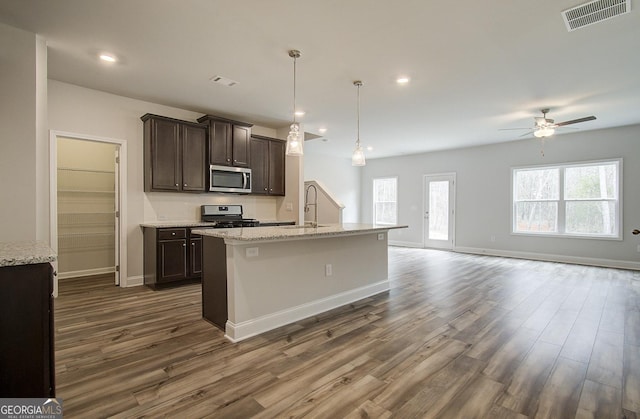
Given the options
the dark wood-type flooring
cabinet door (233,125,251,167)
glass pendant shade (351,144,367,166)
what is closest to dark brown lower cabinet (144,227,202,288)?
the dark wood-type flooring

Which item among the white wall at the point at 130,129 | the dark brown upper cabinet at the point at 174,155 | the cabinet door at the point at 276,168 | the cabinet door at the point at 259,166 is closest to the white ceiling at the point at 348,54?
the white wall at the point at 130,129

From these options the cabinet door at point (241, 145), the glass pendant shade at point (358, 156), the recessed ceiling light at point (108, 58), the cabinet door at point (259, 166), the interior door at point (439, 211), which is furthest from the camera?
the interior door at point (439, 211)

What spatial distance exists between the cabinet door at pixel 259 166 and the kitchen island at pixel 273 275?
2436 millimetres

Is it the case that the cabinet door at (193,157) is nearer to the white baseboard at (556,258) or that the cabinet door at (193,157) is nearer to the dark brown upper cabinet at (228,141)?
the dark brown upper cabinet at (228,141)

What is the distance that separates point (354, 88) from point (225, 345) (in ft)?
10.9

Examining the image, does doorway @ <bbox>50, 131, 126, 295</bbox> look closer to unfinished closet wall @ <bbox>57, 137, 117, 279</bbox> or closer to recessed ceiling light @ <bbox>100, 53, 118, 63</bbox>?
unfinished closet wall @ <bbox>57, 137, 117, 279</bbox>

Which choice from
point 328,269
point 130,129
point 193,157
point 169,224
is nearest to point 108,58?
point 130,129

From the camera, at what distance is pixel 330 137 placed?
22.7 feet

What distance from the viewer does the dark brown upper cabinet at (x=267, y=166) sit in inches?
218

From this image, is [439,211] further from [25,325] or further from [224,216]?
[25,325]

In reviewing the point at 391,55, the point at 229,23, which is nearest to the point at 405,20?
the point at 391,55

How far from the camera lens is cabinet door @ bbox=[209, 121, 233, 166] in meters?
4.85

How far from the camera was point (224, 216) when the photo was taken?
5215 millimetres

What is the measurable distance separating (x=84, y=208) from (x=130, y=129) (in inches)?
70.2
